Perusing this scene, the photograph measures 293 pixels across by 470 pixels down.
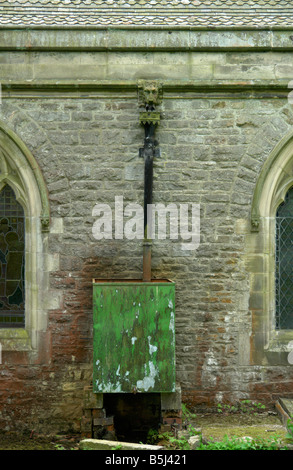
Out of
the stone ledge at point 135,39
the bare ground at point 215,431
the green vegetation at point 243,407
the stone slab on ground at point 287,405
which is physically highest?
the stone ledge at point 135,39

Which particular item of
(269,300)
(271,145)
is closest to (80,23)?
(271,145)

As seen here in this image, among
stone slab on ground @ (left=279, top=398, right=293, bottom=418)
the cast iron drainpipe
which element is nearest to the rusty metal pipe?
the cast iron drainpipe

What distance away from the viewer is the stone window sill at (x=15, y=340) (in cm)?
727

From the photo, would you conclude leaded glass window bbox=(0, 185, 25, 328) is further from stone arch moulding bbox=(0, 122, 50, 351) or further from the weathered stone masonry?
the weathered stone masonry

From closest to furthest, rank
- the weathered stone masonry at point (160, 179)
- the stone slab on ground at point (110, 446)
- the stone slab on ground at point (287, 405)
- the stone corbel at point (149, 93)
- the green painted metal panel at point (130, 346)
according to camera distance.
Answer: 1. the stone slab on ground at point (110, 446)
2. the green painted metal panel at point (130, 346)
3. the stone slab on ground at point (287, 405)
4. the stone corbel at point (149, 93)
5. the weathered stone masonry at point (160, 179)

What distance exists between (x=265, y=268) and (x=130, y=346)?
2.07 metres

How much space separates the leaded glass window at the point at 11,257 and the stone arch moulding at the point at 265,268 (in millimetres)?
2953

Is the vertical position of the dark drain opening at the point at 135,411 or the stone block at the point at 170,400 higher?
the stone block at the point at 170,400

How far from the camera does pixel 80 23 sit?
7.54m

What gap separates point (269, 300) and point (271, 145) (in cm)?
198

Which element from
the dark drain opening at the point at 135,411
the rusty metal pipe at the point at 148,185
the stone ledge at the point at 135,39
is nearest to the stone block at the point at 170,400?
the dark drain opening at the point at 135,411

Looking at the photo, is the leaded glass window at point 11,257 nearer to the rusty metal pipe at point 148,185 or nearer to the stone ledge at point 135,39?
the rusty metal pipe at point 148,185

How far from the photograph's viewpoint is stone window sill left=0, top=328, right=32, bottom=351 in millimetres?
7270

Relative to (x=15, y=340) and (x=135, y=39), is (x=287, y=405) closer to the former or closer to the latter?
(x=15, y=340)
